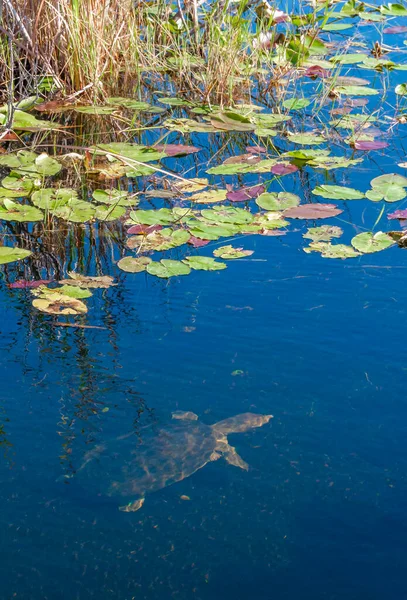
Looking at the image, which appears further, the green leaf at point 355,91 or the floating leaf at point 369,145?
the green leaf at point 355,91

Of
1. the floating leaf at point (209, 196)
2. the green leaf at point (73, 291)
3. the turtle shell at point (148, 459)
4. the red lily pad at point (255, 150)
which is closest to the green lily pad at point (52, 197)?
the floating leaf at point (209, 196)

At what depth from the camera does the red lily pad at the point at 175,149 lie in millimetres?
3092

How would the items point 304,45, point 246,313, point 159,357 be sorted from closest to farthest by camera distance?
point 159,357, point 246,313, point 304,45

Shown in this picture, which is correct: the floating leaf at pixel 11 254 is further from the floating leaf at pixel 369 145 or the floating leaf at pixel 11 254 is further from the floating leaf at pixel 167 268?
the floating leaf at pixel 369 145

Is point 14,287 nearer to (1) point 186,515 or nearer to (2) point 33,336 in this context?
(2) point 33,336

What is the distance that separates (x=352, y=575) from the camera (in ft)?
4.31

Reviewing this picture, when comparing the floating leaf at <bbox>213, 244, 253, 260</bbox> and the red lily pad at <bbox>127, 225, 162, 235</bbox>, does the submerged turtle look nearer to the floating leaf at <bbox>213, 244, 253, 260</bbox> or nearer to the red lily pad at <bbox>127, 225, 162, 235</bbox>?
the floating leaf at <bbox>213, 244, 253, 260</bbox>

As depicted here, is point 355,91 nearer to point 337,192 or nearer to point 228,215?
point 337,192

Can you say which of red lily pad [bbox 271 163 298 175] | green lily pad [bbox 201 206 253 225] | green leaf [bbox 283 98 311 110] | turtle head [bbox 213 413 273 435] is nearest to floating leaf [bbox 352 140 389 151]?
red lily pad [bbox 271 163 298 175]

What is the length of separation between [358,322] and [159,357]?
1.75 ft

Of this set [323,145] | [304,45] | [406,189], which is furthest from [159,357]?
[304,45]

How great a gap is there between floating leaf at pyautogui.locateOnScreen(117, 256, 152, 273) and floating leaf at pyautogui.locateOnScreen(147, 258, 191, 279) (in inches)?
0.9

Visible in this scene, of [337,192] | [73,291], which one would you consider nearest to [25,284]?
[73,291]

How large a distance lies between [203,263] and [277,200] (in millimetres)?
517
